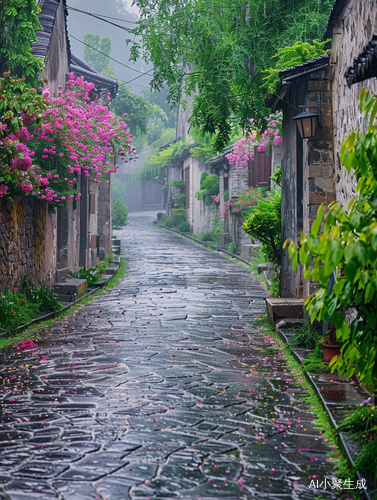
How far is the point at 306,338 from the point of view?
766 cm

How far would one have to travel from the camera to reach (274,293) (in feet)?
37.8

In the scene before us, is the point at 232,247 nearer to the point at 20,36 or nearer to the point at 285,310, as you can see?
the point at 20,36

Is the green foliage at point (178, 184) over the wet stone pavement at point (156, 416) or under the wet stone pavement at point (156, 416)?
over

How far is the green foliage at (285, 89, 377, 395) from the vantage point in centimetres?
270

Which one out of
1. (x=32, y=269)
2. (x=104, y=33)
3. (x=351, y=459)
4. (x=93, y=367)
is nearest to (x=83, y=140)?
(x=32, y=269)

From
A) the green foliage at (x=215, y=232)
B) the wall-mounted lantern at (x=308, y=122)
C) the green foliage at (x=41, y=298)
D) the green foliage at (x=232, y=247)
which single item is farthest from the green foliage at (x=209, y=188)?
the wall-mounted lantern at (x=308, y=122)

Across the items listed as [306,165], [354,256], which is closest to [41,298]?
[306,165]

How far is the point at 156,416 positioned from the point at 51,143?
7685 mm

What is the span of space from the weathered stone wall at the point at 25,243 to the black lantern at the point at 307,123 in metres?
4.94

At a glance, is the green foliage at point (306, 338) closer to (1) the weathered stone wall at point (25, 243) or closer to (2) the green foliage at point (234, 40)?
(1) the weathered stone wall at point (25, 243)

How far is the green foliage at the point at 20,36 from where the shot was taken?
10.9 m

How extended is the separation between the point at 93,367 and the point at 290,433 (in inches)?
113

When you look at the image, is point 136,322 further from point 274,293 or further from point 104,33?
point 104,33

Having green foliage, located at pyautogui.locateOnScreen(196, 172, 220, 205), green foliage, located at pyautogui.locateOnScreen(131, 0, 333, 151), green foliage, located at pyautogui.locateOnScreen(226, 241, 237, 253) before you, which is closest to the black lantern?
green foliage, located at pyautogui.locateOnScreen(131, 0, 333, 151)
